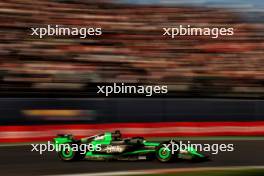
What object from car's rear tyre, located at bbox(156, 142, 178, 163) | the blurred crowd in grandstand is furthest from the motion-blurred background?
car's rear tyre, located at bbox(156, 142, 178, 163)

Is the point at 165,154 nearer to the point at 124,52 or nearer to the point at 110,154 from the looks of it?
the point at 110,154

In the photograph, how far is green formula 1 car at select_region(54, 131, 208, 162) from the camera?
26.5 feet

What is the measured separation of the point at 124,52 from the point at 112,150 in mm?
5857

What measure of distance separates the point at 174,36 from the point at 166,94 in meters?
3.43

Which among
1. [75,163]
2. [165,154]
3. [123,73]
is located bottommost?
[75,163]

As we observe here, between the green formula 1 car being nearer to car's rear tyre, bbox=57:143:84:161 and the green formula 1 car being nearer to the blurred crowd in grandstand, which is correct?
car's rear tyre, bbox=57:143:84:161

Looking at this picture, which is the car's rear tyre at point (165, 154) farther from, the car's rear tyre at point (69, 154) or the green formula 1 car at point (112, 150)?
the car's rear tyre at point (69, 154)

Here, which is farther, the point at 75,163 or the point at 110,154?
the point at 110,154

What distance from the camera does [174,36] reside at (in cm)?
1536

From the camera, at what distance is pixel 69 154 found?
321 inches

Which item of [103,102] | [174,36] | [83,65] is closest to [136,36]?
[174,36]

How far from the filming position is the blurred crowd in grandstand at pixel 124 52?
1236 cm

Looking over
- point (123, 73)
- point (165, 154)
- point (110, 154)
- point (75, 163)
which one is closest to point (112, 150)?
point (110, 154)

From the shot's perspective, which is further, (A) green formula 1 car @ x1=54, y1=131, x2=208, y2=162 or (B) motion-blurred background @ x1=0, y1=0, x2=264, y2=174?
(B) motion-blurred background @ x1=0, y1=0, x2=264, y2=174
